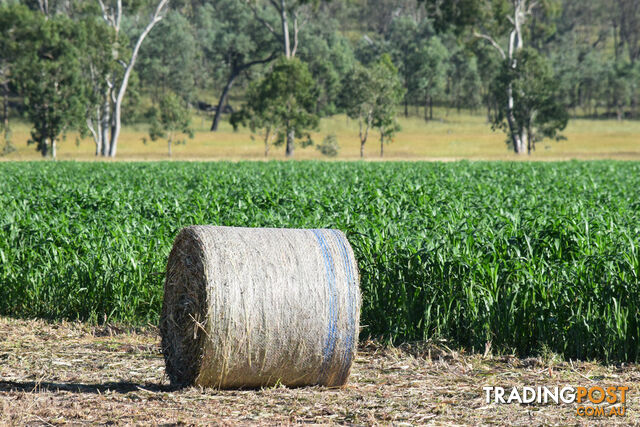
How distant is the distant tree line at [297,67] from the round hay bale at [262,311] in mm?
51790

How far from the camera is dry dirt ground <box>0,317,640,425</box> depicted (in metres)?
5.33

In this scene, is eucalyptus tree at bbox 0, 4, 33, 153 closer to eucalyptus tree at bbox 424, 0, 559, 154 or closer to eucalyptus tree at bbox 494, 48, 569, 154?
eucalyptus tree at bbox 424, 0, 559, 154

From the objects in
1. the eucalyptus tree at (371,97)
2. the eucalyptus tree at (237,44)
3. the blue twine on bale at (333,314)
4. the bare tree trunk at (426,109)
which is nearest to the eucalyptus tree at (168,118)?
the eucalyptus tree at (237,44)

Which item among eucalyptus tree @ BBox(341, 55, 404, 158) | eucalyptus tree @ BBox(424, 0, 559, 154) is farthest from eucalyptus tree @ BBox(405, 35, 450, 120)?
eucalyptus tree @ BBox(424, 0, 559, 154)

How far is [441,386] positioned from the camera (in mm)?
6164

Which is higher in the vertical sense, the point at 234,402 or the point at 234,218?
the point at 234,218

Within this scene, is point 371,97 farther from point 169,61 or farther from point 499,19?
point 169,61

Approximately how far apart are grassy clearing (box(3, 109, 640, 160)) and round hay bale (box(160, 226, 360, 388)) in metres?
62.5

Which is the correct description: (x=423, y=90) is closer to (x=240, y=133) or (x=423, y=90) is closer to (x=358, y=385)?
(x=240, y=133)

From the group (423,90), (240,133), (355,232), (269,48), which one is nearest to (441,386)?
(355,232)

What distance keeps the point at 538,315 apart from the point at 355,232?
7.55ft

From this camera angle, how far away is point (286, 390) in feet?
19.7

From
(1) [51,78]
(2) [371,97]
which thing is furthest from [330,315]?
(2) [371,97]

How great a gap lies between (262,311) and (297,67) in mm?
58868
